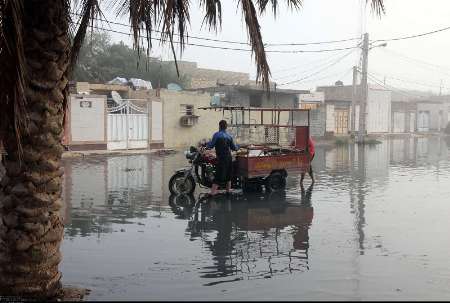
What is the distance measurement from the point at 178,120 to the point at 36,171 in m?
26.2

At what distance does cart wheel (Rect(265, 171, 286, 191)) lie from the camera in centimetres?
1293

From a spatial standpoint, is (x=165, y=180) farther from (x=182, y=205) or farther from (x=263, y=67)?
(x=263, y=67)

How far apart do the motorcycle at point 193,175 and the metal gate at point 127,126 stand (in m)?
14.6

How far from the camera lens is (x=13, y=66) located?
4.23 metres

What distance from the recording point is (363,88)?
130 ft

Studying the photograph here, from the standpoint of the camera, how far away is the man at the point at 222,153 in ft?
37.8

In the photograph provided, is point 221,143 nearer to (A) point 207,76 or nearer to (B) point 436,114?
(A) point 207,76

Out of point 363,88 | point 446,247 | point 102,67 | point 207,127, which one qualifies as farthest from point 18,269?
point 102,67

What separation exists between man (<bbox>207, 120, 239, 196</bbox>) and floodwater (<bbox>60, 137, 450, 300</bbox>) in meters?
0.44

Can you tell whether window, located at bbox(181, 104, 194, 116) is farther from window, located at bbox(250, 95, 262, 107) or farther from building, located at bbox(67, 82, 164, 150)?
window, located at bbox(250, 95, 262, 107)

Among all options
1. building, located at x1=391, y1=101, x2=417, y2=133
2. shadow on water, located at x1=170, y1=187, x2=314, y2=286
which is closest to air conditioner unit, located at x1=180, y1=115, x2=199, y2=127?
shadow on water, located at x1=170, y1=187, x2=314, y2=286

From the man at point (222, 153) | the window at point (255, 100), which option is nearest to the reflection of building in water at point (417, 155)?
the window at point (255, 100)

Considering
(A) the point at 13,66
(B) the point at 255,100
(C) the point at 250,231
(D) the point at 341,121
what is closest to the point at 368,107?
(D) the point at 341,121

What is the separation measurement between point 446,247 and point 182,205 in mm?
5341
